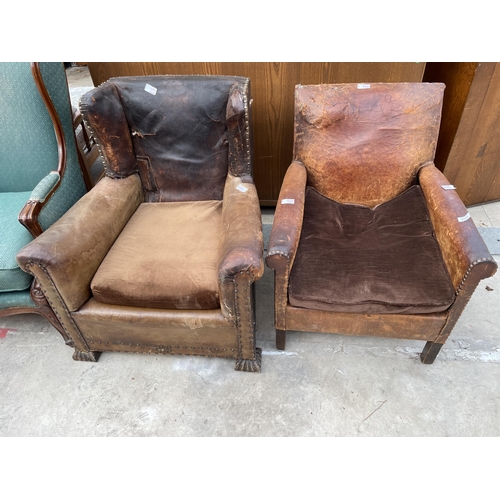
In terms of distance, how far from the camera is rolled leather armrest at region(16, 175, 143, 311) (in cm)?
137

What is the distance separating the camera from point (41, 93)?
1721mm

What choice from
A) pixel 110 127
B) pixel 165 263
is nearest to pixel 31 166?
pixel 110 127

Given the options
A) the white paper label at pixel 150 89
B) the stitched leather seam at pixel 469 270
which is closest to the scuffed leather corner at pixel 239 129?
the white paper label at pixel 150 89

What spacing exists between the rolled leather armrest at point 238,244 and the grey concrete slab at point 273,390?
45 centimetres

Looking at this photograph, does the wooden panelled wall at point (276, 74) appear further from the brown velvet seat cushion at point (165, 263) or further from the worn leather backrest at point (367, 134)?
the brown velvet seat cushion at point (165, 263)

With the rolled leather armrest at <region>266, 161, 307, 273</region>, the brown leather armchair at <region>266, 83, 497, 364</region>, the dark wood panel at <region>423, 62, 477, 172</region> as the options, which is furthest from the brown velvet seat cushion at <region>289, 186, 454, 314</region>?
the dark wood panel at <region>423, 62, 477, 172</region>

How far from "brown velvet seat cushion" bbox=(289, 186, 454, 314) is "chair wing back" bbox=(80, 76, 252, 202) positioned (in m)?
0.53

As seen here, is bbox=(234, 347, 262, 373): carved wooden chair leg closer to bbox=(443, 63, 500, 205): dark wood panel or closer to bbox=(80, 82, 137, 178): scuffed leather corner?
bbox=(80, 82, 137, 178): scuffed leather corner

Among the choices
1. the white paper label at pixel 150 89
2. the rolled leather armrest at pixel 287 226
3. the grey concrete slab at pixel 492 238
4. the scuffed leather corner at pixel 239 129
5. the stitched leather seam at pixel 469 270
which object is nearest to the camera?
the stitched leather seam at pixel 469 270

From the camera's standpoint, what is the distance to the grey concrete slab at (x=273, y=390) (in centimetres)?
148

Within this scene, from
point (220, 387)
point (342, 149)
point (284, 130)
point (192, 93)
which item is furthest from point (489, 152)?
point (220, 387)

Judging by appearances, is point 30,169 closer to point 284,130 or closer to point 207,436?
point 284,130

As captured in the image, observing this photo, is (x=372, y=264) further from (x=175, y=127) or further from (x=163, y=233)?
(x=175, y=127)

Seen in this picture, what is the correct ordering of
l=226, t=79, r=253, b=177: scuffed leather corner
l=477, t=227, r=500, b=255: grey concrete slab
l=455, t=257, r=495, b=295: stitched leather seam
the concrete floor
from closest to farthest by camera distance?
1. l=455, t=257, r=495, b=295: stitched leather seam
2. the concrete floor
3. l=226, t=79, r=253, b=177: scuffed leather corner
4. l=477, t=227, r=500, b=255: grey concrete slab
